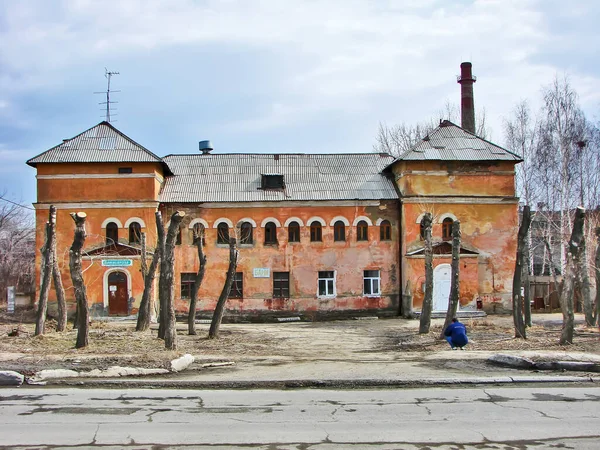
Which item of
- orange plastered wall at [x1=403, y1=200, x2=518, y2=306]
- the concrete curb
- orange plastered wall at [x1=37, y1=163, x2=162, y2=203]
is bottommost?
the concrete curb

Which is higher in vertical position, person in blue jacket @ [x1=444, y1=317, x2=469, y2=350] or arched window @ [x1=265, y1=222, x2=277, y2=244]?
arched window @ [x1=265, y1=222, x2=277, y2=244]

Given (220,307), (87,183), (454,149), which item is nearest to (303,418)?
Result: (220,307)

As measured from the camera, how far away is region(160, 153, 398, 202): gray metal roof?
34656mm

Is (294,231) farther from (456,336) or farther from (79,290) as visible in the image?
(79,290)

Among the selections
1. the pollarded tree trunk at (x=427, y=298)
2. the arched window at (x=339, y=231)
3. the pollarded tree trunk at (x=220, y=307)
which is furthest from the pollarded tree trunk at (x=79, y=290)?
the arched window at (x=339, y=231)

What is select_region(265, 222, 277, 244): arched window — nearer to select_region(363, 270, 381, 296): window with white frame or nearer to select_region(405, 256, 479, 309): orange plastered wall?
select_region(363, 270, 381, 296): window with white frame

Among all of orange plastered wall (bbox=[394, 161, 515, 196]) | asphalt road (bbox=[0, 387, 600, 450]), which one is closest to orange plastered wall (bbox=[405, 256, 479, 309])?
orange plastered wall (bbox=[394, 161, 515, 196])

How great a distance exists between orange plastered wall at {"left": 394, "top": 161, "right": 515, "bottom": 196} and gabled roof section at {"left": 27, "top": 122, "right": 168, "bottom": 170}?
12.6 meters

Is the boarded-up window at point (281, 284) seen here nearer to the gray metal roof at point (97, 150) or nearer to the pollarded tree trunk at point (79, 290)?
the gray metal roof at point (97, 150)

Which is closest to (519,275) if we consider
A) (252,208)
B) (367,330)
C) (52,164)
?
(367,330)

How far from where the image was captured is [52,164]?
107 ft

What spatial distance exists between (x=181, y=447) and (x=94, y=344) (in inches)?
461

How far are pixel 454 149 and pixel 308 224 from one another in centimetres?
854

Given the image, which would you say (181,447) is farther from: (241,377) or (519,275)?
(519,275)
